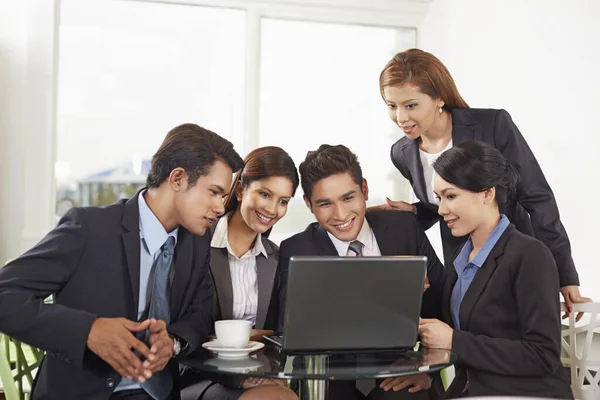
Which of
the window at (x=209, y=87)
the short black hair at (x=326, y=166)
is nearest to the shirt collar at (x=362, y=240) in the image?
the short black hair at (x=326, y=166)

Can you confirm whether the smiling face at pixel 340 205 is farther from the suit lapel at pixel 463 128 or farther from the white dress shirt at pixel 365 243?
the suit lapel at pixel 463 128

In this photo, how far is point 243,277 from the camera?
258cm

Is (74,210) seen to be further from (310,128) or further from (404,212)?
(310,128)

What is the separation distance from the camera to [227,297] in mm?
2521

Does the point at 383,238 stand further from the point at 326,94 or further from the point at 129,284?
the point at 326,94

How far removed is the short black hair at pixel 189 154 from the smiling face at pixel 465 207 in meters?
0.65

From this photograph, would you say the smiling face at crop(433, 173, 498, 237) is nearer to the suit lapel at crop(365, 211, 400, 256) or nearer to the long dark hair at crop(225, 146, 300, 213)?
the suit lapel at crop(365, 211, 400, 256)

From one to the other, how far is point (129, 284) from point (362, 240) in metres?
0.90

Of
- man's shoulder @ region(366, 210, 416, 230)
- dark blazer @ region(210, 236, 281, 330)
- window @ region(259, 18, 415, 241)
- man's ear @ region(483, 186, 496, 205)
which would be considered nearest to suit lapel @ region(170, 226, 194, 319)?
dark blazer @ region(210, 236, 281, 330)

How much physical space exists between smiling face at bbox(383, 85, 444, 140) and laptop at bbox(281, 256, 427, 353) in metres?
0.90

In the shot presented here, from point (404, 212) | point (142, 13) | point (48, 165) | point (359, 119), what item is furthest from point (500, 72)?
point (48, 165)

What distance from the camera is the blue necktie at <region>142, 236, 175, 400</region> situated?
2073 millimetres

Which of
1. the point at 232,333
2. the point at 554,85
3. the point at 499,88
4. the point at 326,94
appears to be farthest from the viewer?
the point at 326,94

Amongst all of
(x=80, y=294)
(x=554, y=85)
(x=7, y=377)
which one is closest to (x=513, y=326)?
(x=80, y=294)
